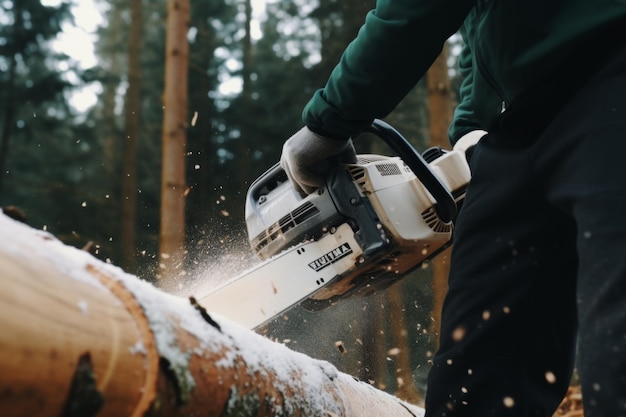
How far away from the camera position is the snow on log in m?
0.84

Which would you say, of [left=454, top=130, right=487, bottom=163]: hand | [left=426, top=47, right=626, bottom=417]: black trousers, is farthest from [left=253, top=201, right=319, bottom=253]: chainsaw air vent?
[left=426, top=47, right=626, bottom=417]: black trousers

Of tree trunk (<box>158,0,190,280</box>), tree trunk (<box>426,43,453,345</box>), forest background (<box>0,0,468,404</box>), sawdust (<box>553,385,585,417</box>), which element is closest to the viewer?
sawdust (<box>553,385,585,417</box>)

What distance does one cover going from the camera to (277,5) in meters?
16.1

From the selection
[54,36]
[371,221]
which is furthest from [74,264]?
[54,36]

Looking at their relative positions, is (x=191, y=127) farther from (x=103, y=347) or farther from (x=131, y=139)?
(x=103, y=347)

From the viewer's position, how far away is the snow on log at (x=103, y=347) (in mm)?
843

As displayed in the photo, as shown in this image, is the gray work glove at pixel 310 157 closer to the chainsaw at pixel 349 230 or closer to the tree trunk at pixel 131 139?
the chainsaw at pixel 349 230

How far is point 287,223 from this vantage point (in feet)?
8.57

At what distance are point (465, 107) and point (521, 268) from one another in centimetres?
95

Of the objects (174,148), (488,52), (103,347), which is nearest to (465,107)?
(488,52)

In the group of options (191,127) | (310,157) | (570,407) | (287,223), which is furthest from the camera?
(191,127)

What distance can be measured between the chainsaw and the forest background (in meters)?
4.49

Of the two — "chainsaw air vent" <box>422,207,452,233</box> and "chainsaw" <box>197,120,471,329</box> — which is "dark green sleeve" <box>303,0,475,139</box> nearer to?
"chainsaw" <box>197,120,471,329</box>

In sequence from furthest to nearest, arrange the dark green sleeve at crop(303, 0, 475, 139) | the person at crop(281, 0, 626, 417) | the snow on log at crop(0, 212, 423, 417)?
the dark green sleeve at crop(303, 0, 475, 139)
the person at crop(281, 0, 626, 417)
the snow on log at crop(0, 212, 423, 417)
